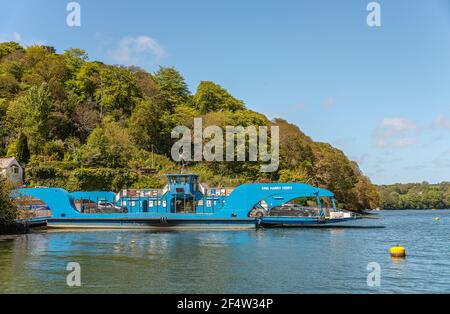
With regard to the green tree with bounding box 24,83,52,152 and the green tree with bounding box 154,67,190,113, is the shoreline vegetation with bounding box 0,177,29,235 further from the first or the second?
the green tree with bounding box 154,67,190,113

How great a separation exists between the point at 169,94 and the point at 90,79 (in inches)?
665

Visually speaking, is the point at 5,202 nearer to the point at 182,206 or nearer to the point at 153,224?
the point at 153,224

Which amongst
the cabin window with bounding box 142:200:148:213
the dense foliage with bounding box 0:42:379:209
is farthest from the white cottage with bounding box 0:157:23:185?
the cabin window with bounding box 142:200:148:213

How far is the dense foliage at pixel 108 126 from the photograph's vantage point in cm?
7356

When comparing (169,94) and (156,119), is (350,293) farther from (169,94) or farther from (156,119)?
(169,94)

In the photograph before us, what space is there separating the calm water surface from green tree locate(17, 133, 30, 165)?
34.7m

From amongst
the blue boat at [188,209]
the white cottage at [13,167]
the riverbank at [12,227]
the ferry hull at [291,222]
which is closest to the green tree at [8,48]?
the white cottage at [13,167]

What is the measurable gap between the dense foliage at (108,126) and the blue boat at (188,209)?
1565 cm

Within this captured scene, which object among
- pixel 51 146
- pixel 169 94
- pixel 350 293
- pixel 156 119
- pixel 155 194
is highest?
pixel 169 94

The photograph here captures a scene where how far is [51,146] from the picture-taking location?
252ft

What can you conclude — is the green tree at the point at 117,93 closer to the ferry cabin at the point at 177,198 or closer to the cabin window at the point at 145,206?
the ferry cabin at the point at 177,198

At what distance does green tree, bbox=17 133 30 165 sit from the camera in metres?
73.8
